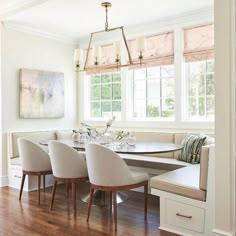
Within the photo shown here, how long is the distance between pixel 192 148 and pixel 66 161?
1.59 meters

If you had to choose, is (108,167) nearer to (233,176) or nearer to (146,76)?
(233,176)

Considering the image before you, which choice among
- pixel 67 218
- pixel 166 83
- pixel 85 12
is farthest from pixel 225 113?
pixel 85 12

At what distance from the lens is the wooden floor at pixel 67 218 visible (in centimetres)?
292

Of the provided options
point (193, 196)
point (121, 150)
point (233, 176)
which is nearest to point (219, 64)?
point (233, 176)

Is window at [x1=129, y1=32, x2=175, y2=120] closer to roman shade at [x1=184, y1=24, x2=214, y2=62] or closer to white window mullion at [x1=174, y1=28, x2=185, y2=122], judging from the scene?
white window mullion at [x1=174, y1=28, x2=185, y2=122]

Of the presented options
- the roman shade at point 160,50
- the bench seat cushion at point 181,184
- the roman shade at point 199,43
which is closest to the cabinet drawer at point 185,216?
the bench seat cushion at point 181,184

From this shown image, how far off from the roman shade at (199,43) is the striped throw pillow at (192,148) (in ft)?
4.03

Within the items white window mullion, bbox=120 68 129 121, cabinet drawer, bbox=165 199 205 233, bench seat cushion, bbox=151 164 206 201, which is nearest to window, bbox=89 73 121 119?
white window mullion, bbox=120 68 129 121

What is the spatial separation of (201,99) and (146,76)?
1.07 meters

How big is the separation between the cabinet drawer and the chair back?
1.62 feet

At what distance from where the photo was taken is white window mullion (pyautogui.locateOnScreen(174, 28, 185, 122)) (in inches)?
179

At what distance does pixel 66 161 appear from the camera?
136 inches

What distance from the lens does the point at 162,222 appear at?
9.74ft

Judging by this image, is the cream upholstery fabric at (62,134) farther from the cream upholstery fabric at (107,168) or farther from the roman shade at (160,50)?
the cream upholstery fabric at (107,168)
